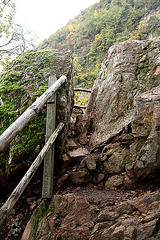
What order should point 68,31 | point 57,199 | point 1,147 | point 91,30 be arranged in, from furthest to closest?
point 68,31
point 91,30
point 57,199
point 1,147

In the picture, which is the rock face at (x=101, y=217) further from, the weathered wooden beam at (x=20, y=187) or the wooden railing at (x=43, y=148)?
the weathered wooden beam at (x=20, y=187)

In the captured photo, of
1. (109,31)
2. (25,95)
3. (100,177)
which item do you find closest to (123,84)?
(100,177)

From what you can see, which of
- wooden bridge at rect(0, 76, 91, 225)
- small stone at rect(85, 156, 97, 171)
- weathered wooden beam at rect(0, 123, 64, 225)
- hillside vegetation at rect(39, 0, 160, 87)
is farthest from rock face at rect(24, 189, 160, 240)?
hillside vegetation at rect(39, 0, 160, 87)

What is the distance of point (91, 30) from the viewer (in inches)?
1021

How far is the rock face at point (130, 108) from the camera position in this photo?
109 inches

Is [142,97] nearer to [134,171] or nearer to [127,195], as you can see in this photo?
[134,171]

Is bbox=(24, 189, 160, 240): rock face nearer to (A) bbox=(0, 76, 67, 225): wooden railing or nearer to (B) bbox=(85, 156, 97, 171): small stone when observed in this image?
(A) bbox=(0, 76, 67, 225): wooden railing

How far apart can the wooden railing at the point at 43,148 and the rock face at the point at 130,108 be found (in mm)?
1361

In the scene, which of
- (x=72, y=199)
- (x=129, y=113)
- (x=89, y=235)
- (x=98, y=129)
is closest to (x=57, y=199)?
(x=72, y=199)

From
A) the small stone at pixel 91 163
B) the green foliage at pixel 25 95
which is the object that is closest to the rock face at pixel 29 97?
the green foliage at pixel 25 95

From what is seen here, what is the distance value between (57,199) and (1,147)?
190 cm

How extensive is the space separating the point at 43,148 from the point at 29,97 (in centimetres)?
153

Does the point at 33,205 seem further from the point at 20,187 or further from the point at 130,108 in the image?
the point at 130,108

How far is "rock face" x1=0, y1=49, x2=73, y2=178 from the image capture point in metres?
3.04
